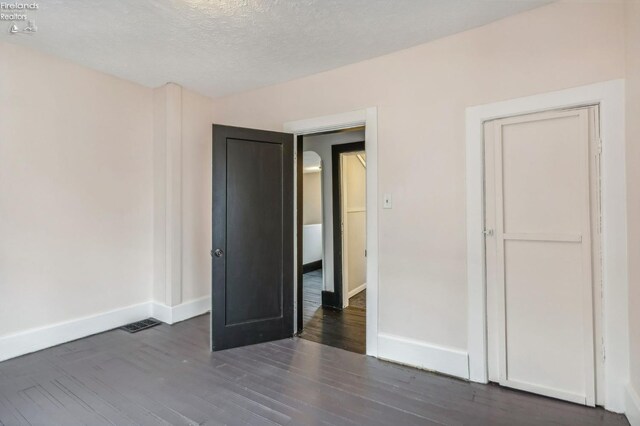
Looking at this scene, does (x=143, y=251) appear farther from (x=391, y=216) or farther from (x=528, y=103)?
(x=528, y=103)

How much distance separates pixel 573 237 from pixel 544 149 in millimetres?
592

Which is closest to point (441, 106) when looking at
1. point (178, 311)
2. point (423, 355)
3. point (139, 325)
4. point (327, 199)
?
point (423, 355)

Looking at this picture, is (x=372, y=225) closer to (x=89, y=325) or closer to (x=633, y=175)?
(x=633, y=175)

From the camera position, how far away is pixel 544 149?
202cm

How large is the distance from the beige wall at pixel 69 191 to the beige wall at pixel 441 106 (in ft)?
7.43

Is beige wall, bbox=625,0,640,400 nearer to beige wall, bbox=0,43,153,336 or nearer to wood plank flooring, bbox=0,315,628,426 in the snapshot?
wood plank flooring, bbox=0,315,628,426

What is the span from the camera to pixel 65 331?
9.16ft

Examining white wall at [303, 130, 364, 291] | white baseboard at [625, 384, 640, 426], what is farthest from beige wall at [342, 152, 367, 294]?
white baseboard at [625, 384, 640, 426]

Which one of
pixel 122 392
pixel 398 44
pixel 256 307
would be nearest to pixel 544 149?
pixel 398 44

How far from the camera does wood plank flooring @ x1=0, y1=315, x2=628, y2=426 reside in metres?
1.80

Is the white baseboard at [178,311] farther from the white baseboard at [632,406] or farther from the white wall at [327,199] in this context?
the white baseboard at [632,406]

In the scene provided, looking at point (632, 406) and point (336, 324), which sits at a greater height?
point (632, 406)
